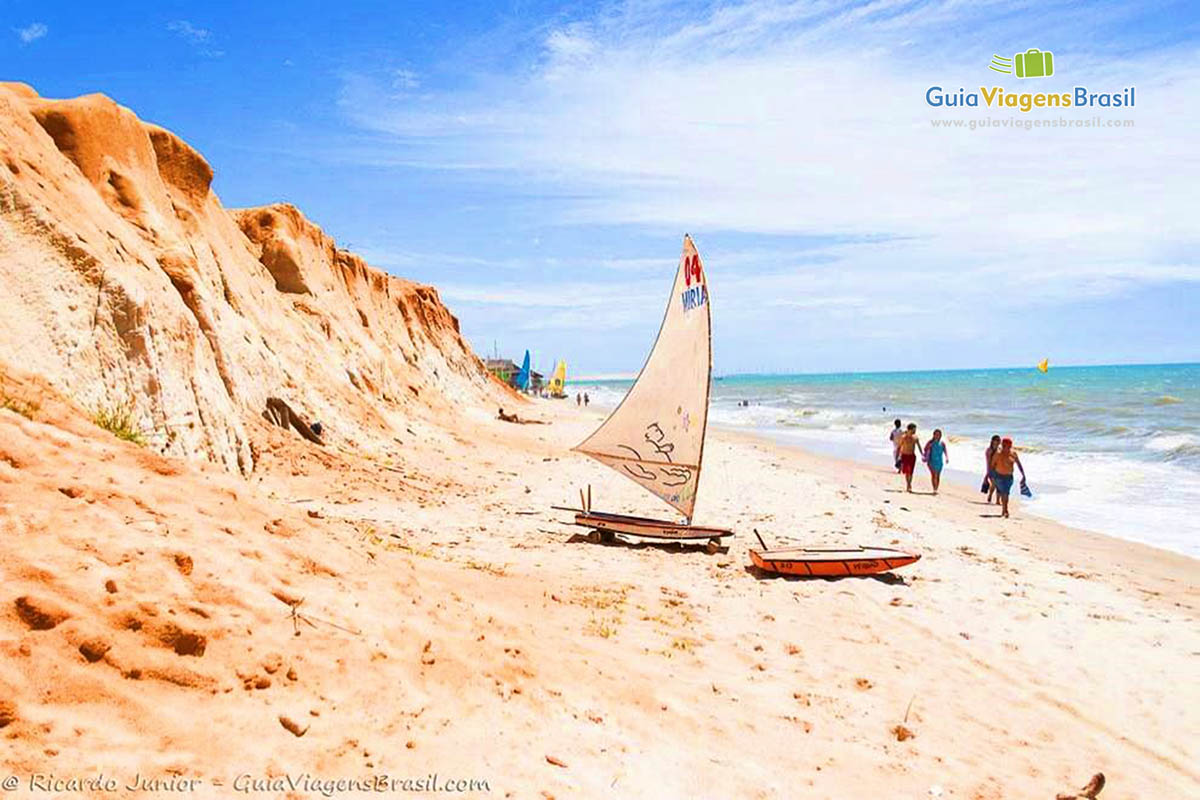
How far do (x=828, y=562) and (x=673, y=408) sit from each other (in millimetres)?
3205

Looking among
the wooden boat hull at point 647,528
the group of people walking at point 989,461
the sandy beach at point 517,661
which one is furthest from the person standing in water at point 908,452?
the wooden boat hull at point 647,528

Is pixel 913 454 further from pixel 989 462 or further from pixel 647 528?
pixel 647 528

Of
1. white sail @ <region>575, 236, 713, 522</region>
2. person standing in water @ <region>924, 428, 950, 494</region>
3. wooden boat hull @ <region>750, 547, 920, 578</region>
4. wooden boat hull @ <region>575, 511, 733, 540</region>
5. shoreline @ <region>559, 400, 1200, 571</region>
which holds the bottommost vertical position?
shoreline @ <region>559, 400, 1200, 571</region>

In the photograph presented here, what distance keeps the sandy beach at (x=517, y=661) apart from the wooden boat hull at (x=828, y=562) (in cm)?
20

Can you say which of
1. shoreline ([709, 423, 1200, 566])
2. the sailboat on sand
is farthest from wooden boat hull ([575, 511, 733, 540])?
shoreline ([709, 423, 1200, 566])

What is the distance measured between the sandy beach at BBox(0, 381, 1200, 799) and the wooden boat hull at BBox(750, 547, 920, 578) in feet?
0.65

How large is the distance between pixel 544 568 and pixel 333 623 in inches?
166

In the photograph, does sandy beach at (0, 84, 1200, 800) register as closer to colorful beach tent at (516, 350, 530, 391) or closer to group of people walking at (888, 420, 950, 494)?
group of people walking at (888, 420, 950, 494)

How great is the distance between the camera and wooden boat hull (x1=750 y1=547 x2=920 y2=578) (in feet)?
29.9

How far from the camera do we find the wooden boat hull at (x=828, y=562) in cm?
912

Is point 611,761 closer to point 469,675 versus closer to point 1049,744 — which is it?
point 469,675

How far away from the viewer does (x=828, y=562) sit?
9.17 m

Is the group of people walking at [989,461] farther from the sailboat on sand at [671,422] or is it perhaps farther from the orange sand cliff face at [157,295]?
the orange sand cliff face at [157,295]

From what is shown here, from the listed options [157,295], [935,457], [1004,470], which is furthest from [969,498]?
[157,295]
